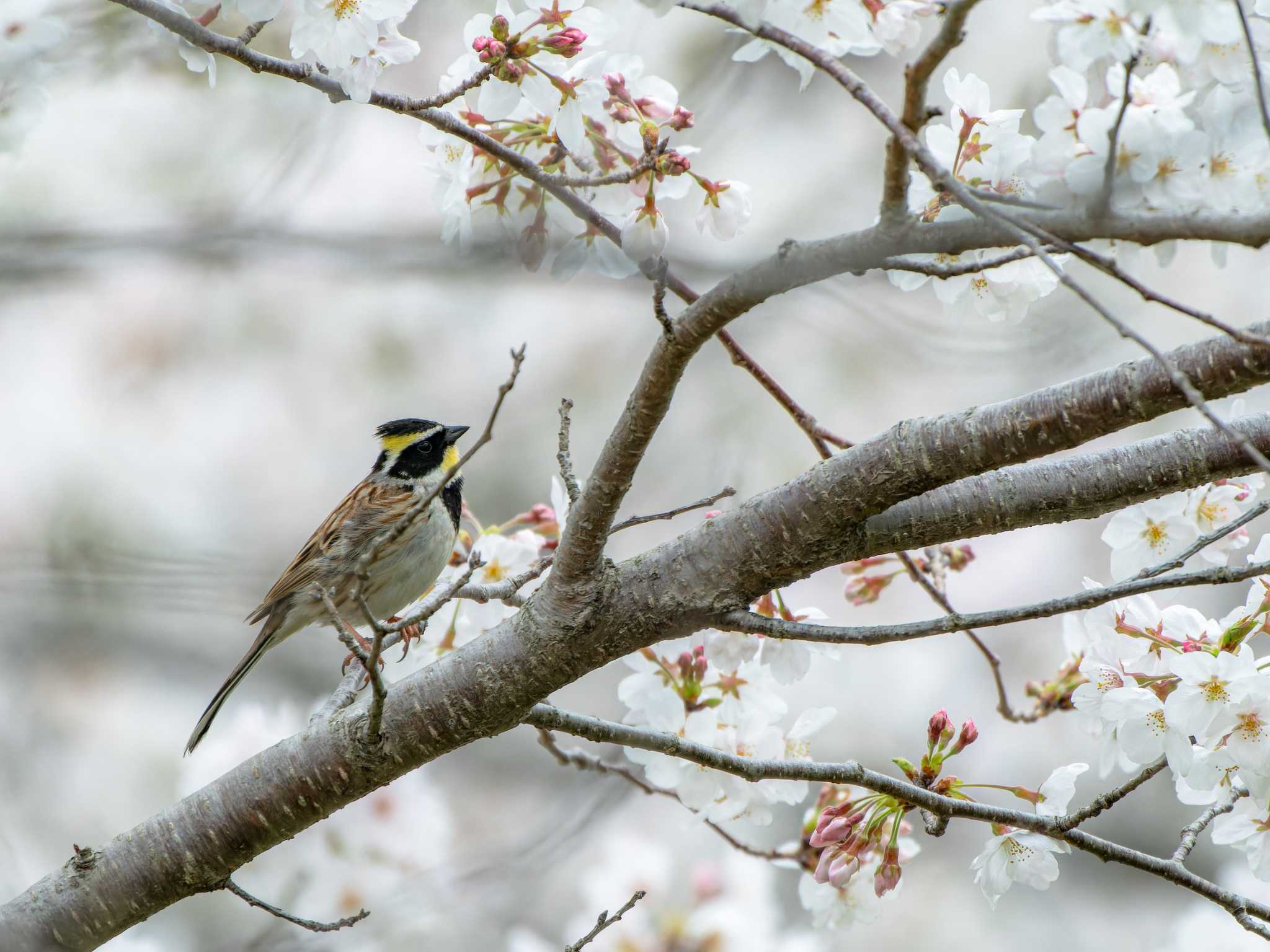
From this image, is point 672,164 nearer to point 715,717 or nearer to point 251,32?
point 251,32

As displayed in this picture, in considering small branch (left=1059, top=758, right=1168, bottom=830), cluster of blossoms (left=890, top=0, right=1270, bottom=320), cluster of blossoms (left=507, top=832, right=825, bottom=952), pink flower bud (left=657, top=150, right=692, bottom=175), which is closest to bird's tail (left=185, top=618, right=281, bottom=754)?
cluster of blossoms (left=507, top=832, right=825, bottom=952)

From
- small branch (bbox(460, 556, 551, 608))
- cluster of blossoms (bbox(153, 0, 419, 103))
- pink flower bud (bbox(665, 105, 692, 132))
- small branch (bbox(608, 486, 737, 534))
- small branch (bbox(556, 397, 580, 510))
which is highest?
cluster of blossoms (bbox(153, 0, 419, 103))

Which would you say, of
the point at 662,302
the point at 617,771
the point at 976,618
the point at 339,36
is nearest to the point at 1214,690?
the point at 976,618

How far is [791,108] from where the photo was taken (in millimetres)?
8141

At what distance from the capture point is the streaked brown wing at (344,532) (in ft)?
14.7

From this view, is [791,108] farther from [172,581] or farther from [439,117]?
[439,117]

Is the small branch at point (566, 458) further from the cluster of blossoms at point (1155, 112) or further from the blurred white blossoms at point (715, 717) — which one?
the cluster of blossoms at point (1155, 112)

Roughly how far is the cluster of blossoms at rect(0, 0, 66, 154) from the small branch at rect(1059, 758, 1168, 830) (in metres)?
2.52

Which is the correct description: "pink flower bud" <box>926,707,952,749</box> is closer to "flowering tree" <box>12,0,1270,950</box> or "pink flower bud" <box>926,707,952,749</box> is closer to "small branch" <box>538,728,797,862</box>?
"flowering tree" <box>12,0,1270,950</box>

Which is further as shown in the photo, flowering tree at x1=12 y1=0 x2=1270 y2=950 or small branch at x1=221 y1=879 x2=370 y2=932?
small branch at x1=221 y1=879 x2=370 y2=932

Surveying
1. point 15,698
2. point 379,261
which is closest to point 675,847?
point 15,698

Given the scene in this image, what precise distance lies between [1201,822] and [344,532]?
11.3 feet

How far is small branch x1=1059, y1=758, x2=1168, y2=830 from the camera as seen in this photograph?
204 centimetres

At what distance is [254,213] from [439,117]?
1.78 m
